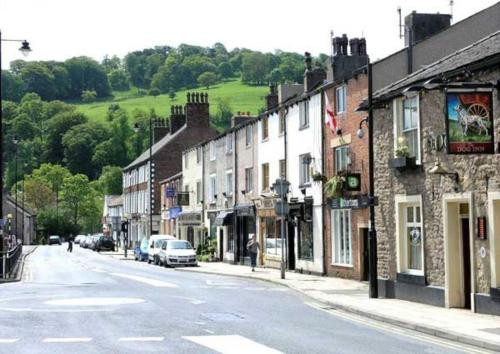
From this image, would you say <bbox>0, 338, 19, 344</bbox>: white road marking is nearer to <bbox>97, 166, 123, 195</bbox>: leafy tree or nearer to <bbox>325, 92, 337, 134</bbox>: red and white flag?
<bbox>325, 92, 337, 134</bbox>: red and white flag

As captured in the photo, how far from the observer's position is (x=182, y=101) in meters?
172

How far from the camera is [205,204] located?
51.4 meters

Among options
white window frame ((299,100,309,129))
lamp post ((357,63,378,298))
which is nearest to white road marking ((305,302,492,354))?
lamp post ((357,63,378,298))

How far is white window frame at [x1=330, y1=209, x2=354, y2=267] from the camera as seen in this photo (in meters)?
28.5

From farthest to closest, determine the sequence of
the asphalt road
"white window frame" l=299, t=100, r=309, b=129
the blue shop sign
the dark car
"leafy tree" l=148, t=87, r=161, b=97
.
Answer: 1. "leafy tree" l=148, t=87, r=161, b=97
2. the dark car
3. the blue shop sign
4. "white window frame" l=299, t=100, r=309, b=129
5. the asphalt road

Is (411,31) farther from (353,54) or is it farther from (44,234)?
(44,234)

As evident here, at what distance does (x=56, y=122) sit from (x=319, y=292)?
441 feet

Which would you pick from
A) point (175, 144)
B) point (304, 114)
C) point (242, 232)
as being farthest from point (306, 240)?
point (175, 144)

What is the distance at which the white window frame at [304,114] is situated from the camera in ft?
109

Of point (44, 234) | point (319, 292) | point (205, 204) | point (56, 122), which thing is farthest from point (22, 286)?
point (56, 122)

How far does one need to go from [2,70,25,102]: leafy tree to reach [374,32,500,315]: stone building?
164400 millimetres

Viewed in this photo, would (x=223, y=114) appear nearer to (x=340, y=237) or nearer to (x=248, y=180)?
(x=248, y=180)

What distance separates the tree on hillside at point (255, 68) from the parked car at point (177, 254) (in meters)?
133

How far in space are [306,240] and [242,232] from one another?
33.5 feet
